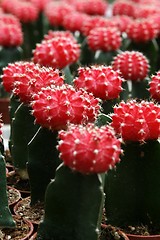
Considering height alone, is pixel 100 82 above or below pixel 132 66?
above

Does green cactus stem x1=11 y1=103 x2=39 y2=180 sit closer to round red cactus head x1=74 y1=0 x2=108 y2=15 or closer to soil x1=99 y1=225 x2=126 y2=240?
soil x1=99 y1=225 x2=126 y2=240

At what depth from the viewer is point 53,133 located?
210 centimetres

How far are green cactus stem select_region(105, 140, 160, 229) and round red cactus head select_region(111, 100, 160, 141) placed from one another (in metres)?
0.04

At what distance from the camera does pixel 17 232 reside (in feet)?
6.68

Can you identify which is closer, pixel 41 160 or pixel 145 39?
pixel 41 160

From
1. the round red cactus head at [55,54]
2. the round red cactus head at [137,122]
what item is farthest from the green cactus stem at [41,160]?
the round red cactus head at [55,54]

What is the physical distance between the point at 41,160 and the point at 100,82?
456 mm

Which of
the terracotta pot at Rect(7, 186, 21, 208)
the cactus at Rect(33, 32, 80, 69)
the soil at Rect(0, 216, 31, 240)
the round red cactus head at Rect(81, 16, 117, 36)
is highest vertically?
the cactus at Rect(33, 32, 80, 69)

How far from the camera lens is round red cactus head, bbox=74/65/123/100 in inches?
93.8

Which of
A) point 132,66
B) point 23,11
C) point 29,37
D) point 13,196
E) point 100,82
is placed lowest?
point 29,37

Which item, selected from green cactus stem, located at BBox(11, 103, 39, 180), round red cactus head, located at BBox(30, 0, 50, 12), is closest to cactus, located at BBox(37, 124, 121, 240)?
green cactus stem, located at BBox(11, 103, 39, 180)

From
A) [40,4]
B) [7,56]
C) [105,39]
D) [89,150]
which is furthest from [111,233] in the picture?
[40,4]

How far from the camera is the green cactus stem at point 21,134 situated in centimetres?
238

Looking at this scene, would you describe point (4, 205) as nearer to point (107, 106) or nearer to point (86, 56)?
point (107, 106)
